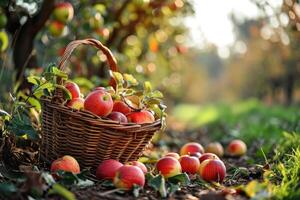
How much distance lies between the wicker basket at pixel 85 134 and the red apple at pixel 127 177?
259mm

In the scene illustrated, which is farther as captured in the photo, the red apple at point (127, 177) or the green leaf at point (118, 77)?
the green leaf at point (118, 77)

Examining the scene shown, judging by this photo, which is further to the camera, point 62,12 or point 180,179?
point 62,12

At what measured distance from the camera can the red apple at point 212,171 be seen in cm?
297

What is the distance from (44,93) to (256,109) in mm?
8648

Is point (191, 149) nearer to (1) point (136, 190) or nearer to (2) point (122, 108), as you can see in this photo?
(2) point (122, 108)

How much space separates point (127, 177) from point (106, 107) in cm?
45

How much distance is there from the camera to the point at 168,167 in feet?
9.58

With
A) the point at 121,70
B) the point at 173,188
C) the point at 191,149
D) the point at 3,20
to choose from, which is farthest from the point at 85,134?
the point at 121,70

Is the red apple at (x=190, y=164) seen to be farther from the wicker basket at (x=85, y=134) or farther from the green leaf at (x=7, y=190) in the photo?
the green leaf at (x=7, y=190)

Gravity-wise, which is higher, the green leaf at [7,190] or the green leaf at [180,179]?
the green leaf at [7,190]

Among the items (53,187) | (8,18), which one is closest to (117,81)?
(53,187)

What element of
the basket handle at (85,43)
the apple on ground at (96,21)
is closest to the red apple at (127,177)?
the basket handle at (85,43)

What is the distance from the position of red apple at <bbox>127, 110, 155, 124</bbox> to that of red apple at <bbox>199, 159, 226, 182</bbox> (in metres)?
0.43

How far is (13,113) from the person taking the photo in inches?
119
